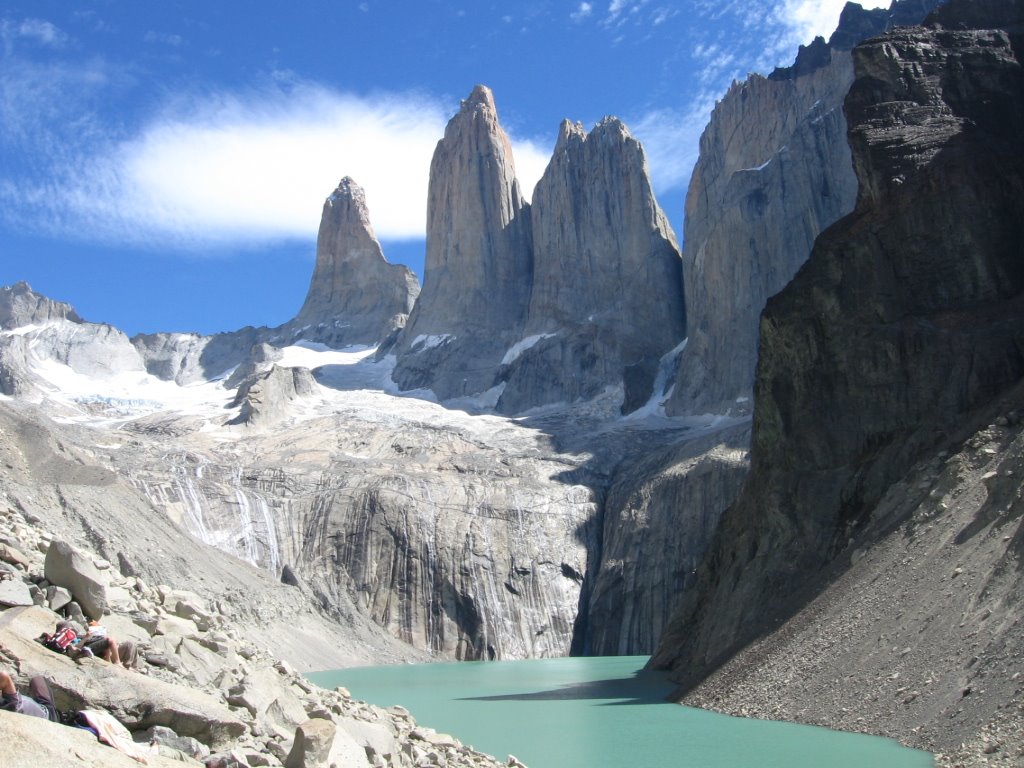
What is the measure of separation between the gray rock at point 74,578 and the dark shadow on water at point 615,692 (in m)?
21.2

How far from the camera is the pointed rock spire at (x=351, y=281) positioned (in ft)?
435

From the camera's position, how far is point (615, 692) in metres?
36.9

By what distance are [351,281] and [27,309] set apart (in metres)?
39.0

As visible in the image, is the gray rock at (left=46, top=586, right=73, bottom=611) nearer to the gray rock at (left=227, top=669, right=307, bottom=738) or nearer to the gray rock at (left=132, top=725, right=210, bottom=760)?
the gray rock at (left=227, top=669, right=307, bottom=738)

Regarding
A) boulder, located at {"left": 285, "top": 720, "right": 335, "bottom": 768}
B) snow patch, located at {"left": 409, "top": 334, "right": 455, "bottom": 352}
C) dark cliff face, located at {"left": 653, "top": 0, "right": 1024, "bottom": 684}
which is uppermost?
snow patch, located at {"left": 409, "top": 334, "right": 455, "bottom": 352}

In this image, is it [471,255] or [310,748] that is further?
[471,255]

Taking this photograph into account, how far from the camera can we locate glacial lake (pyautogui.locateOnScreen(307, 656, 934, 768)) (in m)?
20.6

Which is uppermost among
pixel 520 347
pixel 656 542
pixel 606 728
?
pixel 520 347

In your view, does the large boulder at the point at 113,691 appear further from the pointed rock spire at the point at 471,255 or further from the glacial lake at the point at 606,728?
the pointed rock spire at the point at 471,255

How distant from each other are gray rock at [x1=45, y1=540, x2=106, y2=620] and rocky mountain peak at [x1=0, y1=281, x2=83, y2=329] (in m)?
132

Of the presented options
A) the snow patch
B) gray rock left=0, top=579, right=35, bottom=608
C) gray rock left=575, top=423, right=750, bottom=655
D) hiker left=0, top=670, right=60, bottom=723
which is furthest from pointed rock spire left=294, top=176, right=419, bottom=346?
hiker left=0, top=670, right=60, bottom=723

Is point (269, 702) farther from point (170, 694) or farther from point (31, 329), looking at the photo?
point (31, 329)

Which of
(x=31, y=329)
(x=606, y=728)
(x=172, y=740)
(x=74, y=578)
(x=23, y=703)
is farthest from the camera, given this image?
(x=31, y=329)

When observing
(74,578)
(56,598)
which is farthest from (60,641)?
(74,578)
